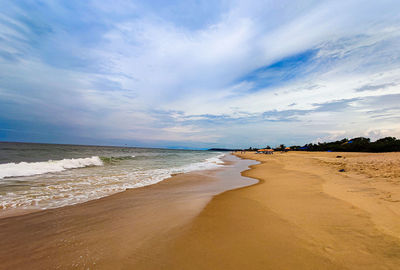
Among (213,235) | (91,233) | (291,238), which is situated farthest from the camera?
(91,233)

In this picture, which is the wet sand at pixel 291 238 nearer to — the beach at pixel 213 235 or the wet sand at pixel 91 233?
the beach at pixel 213 235

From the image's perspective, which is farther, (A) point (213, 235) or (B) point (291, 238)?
(A) point (213, 235)

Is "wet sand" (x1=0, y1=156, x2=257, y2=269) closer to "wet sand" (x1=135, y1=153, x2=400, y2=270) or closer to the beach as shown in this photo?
the beach

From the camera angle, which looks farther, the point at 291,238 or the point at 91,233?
the point at 91,233

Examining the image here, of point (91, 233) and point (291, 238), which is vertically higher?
point (291, 238)

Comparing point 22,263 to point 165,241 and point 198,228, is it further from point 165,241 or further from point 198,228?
point 198,228

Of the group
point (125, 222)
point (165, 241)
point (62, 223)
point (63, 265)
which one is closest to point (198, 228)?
point (165, 241)

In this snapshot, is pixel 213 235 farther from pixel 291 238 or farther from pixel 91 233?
pixel 91 233

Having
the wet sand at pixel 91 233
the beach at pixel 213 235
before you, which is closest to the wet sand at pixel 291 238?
the beach at pixel 213 235

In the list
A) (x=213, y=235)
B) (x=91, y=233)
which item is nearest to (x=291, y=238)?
(x=213, y=235)

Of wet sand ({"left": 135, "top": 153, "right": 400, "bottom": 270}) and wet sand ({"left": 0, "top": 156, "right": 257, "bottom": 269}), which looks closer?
wet sand ({"left": 135, "top": 153, "right": 400, "bottom": 270})

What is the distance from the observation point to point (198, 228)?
11.4ft

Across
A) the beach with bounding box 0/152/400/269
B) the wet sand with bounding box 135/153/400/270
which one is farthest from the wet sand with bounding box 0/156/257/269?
the wet sand with bounding box 135/153/400/270

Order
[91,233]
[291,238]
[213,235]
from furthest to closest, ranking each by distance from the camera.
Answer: [91,233] → [213,235] → [291,238]
